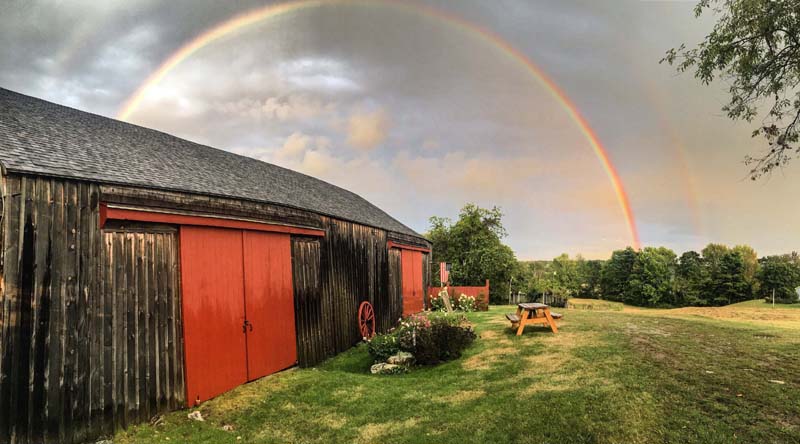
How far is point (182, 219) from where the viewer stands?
6.89 metres

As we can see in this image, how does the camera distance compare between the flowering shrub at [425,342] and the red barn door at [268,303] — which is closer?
the red barn door at [268,303]

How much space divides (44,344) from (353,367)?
6.43 meters

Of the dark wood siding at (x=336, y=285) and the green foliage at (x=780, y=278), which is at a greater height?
the dark wood siding at (x=336, y=285)

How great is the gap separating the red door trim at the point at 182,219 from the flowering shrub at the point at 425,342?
141 inches

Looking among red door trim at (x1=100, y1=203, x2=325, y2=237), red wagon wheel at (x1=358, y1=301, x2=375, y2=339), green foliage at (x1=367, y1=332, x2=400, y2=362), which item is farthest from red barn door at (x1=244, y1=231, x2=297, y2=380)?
red wagon wheel at (x1=358, y1=301, x2=375, y2=339)

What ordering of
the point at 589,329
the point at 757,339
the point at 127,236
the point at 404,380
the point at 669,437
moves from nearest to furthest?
the point at 669,437 → the point at 127,236 → the point at 404,380 → the point at 757,339 → the point at 589,329

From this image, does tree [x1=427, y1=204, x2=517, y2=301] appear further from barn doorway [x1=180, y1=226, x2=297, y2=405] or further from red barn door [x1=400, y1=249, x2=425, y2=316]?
barn doorway [x1=180, y1=226, x2=297, y2=405]

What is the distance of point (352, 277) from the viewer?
41.5ft

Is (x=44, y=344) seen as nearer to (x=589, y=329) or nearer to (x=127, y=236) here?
(x=127, y=236)

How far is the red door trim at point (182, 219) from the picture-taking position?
582 centimetres

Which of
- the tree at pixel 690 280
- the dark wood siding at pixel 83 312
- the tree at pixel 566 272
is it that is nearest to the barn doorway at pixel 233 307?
the dark wood siding at pixel 83 312

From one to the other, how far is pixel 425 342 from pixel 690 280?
62.2m

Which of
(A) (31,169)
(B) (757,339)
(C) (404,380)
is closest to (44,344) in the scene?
(A) (31,169)

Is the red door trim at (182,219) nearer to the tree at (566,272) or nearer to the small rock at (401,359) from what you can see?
the small rock at (401,359)
